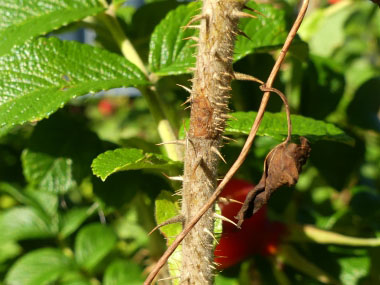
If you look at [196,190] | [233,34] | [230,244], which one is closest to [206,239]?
[196,190]

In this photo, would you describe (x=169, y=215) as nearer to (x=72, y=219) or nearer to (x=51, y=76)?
(x=51, y=76)

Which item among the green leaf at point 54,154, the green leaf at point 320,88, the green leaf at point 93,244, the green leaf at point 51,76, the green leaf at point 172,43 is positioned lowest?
the green leaf at point 93,244

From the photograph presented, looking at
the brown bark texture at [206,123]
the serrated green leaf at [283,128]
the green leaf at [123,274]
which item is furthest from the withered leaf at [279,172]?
the green leaf at [123,274]

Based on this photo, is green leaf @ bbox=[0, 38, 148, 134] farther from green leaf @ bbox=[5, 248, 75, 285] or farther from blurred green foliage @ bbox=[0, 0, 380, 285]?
green leaf @ bbox=[5, 248, 75, 285]

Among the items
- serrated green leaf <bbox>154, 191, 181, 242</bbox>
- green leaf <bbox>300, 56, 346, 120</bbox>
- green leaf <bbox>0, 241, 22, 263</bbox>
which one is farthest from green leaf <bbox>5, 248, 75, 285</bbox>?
green leaf <bbox>300, 56, 346, 120</bbox>

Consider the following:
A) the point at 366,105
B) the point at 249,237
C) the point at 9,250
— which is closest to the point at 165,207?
the point at 249,237

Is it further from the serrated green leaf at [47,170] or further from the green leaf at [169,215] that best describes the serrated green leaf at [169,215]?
the serrated green leaf at [47,170]
